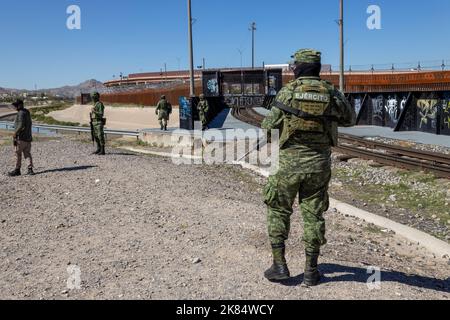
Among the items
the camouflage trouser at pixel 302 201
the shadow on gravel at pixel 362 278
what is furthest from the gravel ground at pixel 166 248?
the camouflage trouser at pixel 302 201

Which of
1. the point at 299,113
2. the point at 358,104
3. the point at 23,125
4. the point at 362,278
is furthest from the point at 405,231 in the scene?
the point at 358,104

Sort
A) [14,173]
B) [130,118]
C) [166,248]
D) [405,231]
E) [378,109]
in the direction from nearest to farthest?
[166,248], [405,231], [14,173], [378,109], [130,118]

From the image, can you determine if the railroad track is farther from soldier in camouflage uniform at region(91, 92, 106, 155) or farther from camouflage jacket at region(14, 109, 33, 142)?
camouflage jacket at region(14, 109, 33, 142)

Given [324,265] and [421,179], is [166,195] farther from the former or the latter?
[421,179]

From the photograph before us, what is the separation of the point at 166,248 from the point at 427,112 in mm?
18010

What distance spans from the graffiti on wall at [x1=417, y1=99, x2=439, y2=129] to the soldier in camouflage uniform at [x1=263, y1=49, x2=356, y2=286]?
1738 cm

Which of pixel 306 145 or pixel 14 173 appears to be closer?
pixel 306 145

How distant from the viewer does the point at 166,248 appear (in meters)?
5.67

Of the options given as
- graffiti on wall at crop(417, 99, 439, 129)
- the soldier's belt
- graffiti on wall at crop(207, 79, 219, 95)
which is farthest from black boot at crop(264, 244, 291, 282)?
graffiti on wall at crop(207, 79, 219, 95)

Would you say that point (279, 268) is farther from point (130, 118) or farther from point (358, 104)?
point (130, 118)

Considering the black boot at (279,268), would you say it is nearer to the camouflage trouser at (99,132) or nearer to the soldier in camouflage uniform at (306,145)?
the soldier in camouflage uniform at (306,145)
